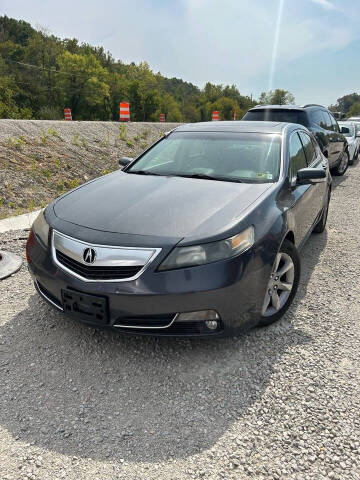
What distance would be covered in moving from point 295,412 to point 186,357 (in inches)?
29.9

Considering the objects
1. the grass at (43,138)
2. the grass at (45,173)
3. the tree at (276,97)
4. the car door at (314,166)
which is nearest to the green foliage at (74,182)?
the grass at (45,173)

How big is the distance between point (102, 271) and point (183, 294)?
20.4 inches

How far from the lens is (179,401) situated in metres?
2.19

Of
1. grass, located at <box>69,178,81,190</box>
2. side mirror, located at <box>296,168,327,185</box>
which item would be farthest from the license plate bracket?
grass, located at <box>69,178,81,190</box>

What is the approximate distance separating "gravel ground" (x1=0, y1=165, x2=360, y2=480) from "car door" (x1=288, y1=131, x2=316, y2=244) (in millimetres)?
780

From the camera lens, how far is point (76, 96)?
2195 inches

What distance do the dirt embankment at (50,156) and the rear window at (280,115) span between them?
10.8 feet

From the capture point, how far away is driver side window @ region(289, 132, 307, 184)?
3410 mm

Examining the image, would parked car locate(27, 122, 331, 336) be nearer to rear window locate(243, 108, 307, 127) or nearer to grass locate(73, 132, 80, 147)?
Answer: rear window locate(243, 108, 307, 127)

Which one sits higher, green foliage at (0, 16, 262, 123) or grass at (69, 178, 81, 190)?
green foliage at (0, 16, 262, 123)

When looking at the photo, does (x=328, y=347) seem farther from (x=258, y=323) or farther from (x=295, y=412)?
(x=295, y=412)

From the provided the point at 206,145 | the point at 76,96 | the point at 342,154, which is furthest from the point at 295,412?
the point at 76,96

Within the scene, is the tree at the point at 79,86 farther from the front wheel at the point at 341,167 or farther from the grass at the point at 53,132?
the front wheel at the point at 341,167

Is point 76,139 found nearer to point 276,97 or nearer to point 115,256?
point 115,256
